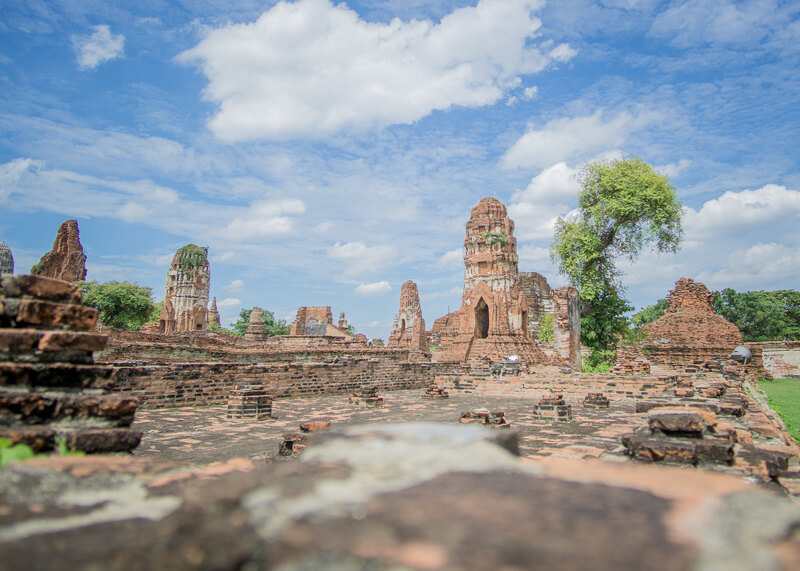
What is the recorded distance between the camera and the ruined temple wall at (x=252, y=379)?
8.53 m

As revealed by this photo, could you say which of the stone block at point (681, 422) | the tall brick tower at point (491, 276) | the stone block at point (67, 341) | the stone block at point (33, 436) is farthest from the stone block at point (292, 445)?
the tall brick tower at point (491, 276)

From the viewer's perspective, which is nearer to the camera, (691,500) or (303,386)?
(691,500)

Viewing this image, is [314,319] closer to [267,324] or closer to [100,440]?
[267,324]

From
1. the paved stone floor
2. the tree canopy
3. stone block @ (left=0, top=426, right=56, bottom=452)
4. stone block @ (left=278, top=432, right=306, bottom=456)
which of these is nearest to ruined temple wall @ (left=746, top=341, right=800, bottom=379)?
the tree canopy

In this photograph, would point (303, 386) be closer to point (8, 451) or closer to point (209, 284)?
point (8, 451)

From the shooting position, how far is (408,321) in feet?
103

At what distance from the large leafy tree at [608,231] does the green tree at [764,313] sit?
1027 inches

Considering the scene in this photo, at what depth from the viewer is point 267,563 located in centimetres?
88

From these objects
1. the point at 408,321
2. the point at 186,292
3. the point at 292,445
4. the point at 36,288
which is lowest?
the point at 292,445

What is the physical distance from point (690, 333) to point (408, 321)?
52.6 feet

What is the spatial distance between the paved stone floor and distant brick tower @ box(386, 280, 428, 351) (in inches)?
786

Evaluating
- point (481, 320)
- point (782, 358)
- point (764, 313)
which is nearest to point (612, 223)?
point (481, 320)

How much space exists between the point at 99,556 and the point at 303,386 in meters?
10.7

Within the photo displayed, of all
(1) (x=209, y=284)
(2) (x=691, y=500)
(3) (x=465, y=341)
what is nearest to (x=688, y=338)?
(3) (x=465, y=341)
